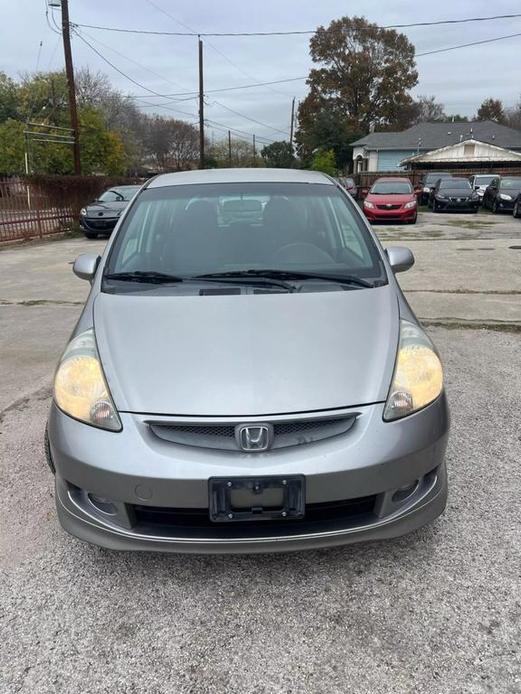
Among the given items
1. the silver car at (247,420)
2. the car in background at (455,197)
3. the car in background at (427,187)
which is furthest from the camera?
the car in background at (427,187)

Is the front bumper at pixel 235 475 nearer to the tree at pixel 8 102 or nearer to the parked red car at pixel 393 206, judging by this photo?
the parked red car at pixel 393 206

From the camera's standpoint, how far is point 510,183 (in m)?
20.0

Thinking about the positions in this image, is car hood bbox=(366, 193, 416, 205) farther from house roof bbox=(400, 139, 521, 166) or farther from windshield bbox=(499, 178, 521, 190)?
house roof bbox=(400, 139, 521, 166)

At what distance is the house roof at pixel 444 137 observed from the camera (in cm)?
4231

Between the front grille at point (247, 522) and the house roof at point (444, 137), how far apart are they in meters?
45.4

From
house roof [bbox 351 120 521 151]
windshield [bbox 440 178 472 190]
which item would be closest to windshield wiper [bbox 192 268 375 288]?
windshield [bbox 440 178 472 190]

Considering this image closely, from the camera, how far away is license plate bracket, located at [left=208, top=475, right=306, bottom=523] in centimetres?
181

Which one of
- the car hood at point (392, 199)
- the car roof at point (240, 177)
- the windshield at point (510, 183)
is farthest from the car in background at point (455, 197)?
the car roof at point (240, 177)

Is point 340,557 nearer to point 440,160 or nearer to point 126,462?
point 126,462

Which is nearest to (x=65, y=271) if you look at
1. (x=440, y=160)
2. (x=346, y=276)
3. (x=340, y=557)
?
(x=346, y=276)

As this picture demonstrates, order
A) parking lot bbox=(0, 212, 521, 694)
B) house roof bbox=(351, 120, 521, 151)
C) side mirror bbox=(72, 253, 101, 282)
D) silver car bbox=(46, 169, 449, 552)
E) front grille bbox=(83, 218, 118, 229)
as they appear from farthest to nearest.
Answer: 1. house roof bbox=(351, 120, 521, 151)
2. front grille bbox=(83, 218, 118, 229)
3. side mirror bbox=(72, 253, 101, 282)
4. silver car bbox=(46, 169, 449, 552)
5. parking lot bbox=(0, 212, 521, 694)

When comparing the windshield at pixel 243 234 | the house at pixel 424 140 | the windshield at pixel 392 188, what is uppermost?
the house at pixel 424 140

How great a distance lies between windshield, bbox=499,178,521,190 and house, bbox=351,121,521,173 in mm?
22766

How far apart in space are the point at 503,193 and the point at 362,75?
4187 cm
